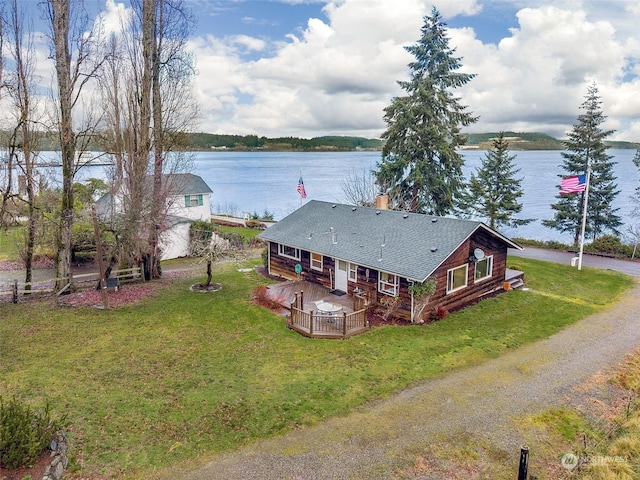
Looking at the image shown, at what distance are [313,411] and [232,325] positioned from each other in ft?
21.0

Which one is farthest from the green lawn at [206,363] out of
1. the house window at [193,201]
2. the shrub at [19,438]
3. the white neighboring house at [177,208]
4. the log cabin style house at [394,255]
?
the house window at [193,201]

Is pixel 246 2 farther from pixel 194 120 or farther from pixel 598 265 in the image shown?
pixel 598 265

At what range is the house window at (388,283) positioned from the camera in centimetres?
1625

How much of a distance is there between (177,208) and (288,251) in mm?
10722

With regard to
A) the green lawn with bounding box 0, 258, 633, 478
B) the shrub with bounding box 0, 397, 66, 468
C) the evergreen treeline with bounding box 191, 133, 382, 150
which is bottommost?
the green lawn with bounding box 0, 258, 633, 478

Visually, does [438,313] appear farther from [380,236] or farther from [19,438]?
[19,438]

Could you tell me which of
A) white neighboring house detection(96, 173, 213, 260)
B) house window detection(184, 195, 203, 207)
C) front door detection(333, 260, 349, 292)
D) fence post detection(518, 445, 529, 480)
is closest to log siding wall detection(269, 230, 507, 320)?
front door detection(333, 260, 349, 292)

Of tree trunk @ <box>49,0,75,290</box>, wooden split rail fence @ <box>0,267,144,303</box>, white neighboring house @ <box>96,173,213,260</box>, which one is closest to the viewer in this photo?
tree trunk @ <box>49,0,75,290</box>

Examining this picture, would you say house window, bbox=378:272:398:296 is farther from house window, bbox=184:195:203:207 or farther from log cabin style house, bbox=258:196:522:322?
house window, bbox=184:195:203:207

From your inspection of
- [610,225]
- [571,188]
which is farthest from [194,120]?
[610,225]

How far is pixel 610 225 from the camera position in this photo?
103 ft

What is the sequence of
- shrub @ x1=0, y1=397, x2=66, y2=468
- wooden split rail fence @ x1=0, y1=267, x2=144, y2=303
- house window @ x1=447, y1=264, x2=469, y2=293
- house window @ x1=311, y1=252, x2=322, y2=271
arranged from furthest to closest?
1. house window @ x1=311, y1=252, x2=322, y2=271
2. wooden split rail fence @ x1=0, y1=267, x2=144, y2=303
3. house window @ x1=447, y1=264, x2=469, y2=293
4. shrub @ x1=0, y1=397, x2=66, y2=468

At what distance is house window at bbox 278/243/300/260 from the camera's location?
20812mm

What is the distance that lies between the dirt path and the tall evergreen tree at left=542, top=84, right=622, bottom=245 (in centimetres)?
2075
